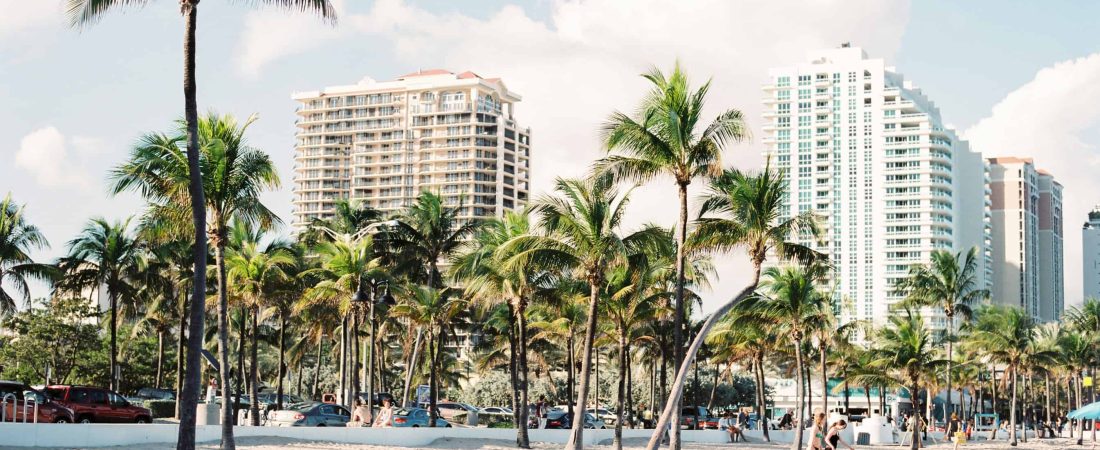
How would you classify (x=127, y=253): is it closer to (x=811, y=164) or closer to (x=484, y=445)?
(x=484, y=445)

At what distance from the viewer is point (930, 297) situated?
68188mm

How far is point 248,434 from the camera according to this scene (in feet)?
122

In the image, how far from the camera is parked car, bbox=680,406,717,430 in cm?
6325

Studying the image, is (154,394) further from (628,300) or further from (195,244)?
(195,244)

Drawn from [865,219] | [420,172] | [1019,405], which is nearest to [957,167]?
[865,219]

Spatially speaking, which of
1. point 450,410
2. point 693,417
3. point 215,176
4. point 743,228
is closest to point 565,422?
point 450,410

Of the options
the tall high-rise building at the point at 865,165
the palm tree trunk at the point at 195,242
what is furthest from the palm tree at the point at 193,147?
the tall high-rise building at the point at 865,165

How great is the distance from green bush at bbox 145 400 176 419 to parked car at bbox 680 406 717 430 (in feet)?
81.7

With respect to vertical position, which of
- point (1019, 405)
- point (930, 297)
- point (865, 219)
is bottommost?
point (1019, 405)

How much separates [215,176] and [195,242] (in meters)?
6.98

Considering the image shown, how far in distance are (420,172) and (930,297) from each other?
123 meters

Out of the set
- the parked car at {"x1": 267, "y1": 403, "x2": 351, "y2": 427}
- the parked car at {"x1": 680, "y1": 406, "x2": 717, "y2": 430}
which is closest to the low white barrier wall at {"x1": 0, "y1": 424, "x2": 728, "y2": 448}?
the parked car at {"x1": 267, "y1": 403, "x2": 351, "y2": 427}

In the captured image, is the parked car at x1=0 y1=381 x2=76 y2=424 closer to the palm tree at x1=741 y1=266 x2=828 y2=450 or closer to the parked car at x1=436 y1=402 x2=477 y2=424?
the parked car at x1=436 y1=402 x2=477 y2=424

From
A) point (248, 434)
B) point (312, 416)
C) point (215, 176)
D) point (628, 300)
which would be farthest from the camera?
point (312, 416)
